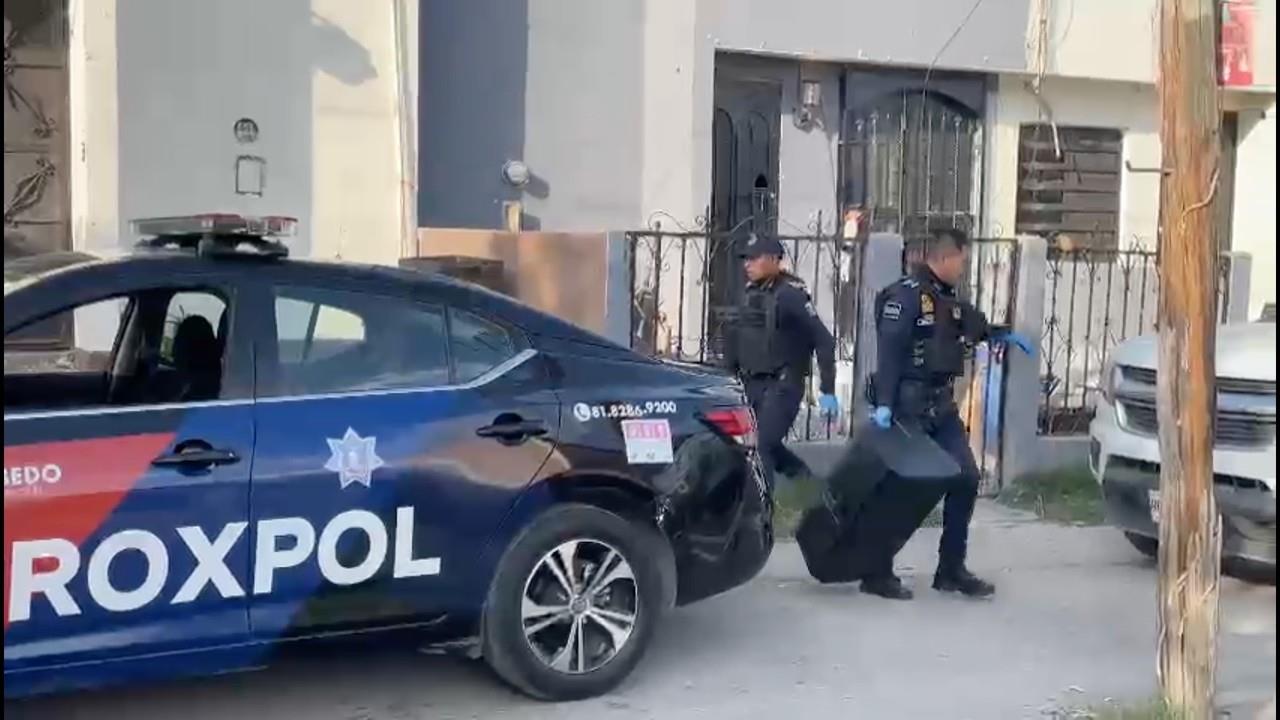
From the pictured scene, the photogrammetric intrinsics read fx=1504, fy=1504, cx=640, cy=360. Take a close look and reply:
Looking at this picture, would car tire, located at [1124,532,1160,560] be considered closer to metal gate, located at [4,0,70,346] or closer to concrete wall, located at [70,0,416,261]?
concrete wall, located at [70,0,416,261]

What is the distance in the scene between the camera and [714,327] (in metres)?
10.0

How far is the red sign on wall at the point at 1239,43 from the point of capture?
42.6 ft

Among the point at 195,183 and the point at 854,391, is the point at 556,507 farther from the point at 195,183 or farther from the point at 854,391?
the point at 195,183

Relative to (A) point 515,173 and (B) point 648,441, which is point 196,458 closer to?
(B) point 648,441

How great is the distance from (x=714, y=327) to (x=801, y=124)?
275 centimetres

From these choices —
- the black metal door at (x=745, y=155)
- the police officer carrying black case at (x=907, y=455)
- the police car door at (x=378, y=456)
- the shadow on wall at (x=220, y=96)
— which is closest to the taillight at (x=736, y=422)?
the police car door at (x=378, y=456)

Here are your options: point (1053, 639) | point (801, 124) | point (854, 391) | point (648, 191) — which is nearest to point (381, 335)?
point (1053, 639)

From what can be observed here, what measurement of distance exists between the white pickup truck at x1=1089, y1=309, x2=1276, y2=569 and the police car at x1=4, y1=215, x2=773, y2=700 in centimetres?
219

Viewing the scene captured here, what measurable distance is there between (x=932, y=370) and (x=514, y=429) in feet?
8.33

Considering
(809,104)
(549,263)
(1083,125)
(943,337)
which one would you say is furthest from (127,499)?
(1083,125)

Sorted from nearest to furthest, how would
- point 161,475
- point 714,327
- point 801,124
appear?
1. point 161,475
2. point 714,327
3. point 801,124

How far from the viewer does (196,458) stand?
4.54 meters

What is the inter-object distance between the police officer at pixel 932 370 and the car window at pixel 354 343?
2534mm

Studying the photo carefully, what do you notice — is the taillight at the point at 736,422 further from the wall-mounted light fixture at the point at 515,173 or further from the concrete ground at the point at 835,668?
the wall-mounted light fixture at the point at 515,173
